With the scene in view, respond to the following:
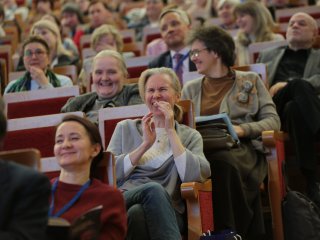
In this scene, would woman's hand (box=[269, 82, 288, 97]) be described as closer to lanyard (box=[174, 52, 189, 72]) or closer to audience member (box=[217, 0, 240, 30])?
lanyard (box=[174, 52, 189, 72])

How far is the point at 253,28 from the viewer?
5.37 m

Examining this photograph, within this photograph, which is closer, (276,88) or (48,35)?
(276,88)

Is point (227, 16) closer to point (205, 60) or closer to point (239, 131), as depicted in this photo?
point (205, 60)

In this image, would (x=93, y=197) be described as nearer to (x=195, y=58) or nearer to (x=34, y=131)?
(x=34, y=131)

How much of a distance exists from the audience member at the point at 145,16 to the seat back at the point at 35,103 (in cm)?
286

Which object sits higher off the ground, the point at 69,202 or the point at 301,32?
the point at 301,32

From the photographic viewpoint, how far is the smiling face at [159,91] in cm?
354

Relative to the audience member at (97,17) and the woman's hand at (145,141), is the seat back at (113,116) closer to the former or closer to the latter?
the woman's hand at (145,141)

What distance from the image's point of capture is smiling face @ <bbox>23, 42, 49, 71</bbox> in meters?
4.92

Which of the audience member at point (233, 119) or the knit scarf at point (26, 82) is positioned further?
the knit scarf at point (26, 82)

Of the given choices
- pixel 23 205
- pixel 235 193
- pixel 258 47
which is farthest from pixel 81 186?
pixel 258 47

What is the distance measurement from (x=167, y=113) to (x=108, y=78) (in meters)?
0.74

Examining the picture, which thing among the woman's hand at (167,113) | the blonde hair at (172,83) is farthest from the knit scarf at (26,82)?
the woman's hand at (167,113)

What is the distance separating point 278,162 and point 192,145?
54cm
